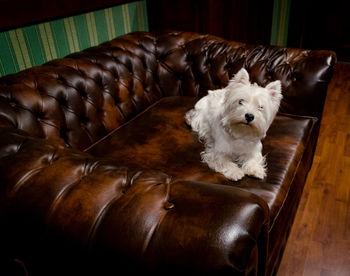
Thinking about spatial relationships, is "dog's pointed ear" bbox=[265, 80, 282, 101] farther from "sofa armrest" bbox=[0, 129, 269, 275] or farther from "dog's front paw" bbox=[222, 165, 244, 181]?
"sofa armrest" bbox=[0, 129, 269, 275]

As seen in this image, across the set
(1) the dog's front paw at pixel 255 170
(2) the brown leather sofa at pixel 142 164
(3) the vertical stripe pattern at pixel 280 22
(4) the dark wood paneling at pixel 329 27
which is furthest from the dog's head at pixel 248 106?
(4) the dark wood paneling at pixel 329 27

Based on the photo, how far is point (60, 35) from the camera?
247 cm

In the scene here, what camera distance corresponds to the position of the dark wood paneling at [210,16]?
3.35 m

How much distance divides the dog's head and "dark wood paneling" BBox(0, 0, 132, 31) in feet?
4.89

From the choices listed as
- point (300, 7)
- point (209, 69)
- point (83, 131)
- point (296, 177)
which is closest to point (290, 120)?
point (296, 177)

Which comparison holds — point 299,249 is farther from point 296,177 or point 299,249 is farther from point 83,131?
point 83,131

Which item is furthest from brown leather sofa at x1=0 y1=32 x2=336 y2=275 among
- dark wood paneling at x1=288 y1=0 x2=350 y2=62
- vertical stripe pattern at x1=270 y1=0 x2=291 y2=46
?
dark wood paneling at x1=288 y1=0 x2=350 y2=62

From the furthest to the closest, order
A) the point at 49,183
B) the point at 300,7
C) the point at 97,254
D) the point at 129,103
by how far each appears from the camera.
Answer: the point at 300,7 < the point at 129,103 < the point at 49,183 < the point at 97,254

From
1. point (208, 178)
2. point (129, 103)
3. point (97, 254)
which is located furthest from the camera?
point (129, 103)

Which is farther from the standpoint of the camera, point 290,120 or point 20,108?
point 290,120

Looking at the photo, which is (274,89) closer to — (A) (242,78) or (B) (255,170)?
(A) (242,78)

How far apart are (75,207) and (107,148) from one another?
44.3 inches

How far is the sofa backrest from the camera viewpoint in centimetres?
186

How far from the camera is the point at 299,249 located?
2033 millimetres
